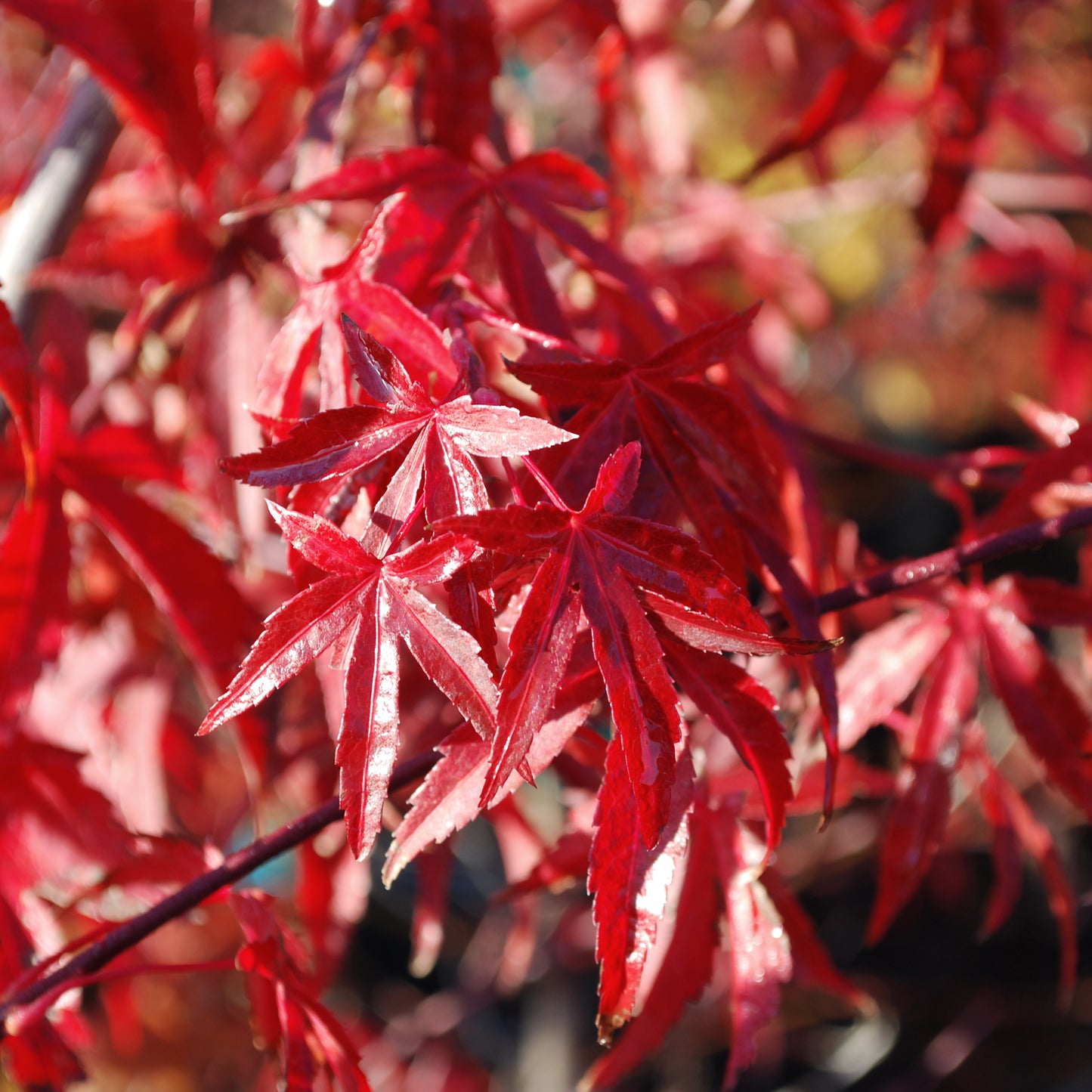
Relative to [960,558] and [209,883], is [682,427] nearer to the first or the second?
[960,558]

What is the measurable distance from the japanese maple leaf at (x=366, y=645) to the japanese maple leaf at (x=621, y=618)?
0.02 metres

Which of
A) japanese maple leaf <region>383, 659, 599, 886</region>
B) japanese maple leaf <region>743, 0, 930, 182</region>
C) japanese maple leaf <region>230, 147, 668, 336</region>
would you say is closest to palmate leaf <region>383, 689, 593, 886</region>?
japanese maple leaf <region>383, 659, 599, 886</region>

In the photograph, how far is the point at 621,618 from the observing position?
39 cm

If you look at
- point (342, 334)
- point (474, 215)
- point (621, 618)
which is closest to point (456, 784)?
point (621, 618)

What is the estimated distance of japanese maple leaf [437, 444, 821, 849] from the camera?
0.37 meters

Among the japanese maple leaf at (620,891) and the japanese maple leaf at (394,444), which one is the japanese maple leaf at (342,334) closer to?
the japanese maple leaf at (394,444)

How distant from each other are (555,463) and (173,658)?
739mm

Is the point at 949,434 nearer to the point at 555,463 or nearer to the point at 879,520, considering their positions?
the point at 879,520

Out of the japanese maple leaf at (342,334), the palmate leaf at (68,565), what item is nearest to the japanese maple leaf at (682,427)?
the japanese maple leaf at (342,334)

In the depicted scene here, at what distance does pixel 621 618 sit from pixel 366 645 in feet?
0.36

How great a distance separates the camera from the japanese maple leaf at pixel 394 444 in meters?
0.39

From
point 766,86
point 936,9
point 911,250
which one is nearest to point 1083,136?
point 911,250

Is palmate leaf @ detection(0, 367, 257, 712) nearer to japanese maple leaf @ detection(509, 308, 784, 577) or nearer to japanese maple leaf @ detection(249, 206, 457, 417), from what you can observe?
japanese maple leaf @ detection(249, 206, 457, 417)

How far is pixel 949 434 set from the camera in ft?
8.07
